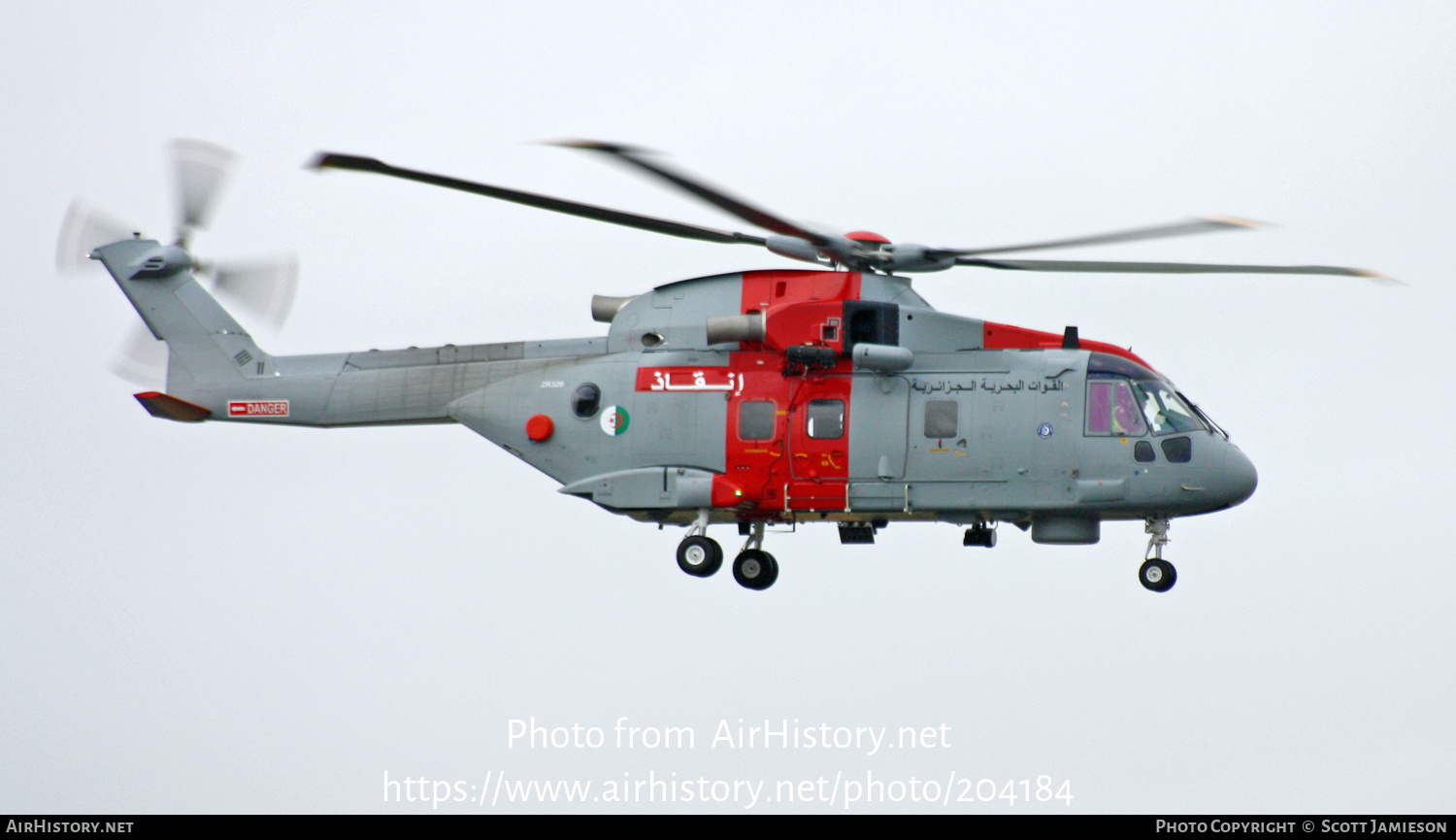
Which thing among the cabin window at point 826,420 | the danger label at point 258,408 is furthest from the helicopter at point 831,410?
the danger label at point 258,408

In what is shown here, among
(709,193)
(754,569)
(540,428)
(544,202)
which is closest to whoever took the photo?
(709,193)

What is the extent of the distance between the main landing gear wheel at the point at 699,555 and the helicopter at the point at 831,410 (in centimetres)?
3

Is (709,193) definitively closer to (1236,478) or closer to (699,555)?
(699,555)

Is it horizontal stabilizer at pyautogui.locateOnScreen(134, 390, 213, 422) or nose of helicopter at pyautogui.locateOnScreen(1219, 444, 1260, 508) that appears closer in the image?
nose of helicopter at pyautogui.locateOnScreen(1219, 444, 1260, 508)

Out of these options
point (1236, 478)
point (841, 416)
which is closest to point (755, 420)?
point (841, 416)

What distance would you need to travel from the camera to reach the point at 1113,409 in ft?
70.9

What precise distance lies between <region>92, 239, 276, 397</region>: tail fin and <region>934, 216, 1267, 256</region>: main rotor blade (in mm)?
10577

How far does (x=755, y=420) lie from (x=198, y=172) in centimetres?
956

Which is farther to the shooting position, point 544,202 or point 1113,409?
point 1113,409

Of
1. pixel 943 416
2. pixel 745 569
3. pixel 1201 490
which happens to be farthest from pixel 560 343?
pixel 1201 490

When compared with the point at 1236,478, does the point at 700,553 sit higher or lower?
lower

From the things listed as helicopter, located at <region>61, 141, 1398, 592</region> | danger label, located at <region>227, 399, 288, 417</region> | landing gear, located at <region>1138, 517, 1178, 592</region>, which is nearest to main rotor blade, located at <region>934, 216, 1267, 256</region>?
helicopter, located at <region>61, 141, 1398, 592</region>

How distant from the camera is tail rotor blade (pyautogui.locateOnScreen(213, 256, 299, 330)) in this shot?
25.0 metres

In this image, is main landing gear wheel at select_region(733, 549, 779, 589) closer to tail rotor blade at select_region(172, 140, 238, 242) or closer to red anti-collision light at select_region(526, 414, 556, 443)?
red anti-collision light at select_region(526, 414, 556, 443)
